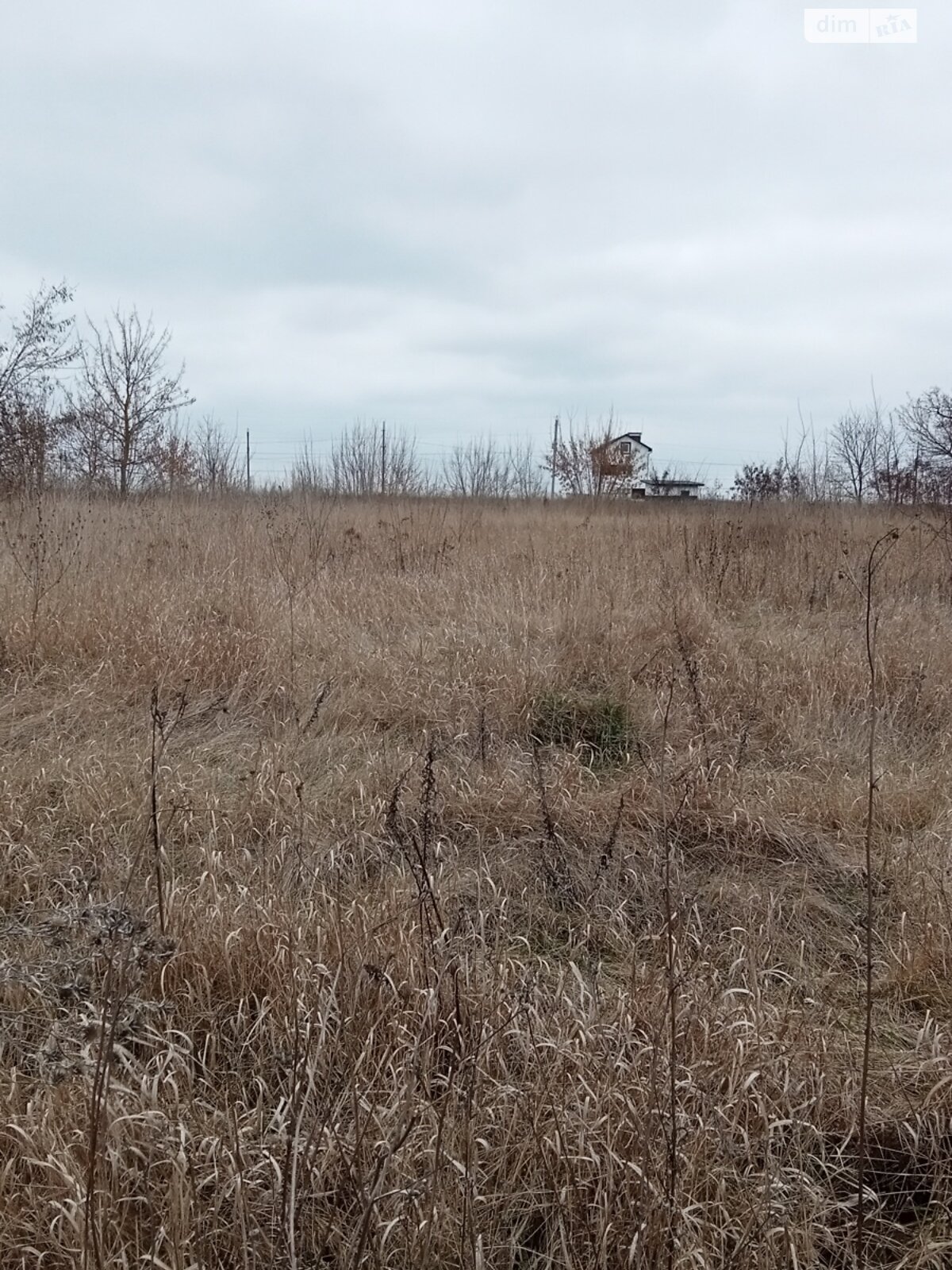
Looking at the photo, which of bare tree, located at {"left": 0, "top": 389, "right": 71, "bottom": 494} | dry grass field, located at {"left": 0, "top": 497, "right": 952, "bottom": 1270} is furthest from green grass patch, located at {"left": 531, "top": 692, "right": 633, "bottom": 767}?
bare tree, located at {"left": 0, "top": 389, "right": 71, "bottom": 494}

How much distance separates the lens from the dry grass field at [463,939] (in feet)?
4.45

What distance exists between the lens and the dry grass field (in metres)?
1.36

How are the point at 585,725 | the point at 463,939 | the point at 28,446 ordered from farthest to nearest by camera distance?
the point at 28,446, the point at 585,725, the point at 463,939

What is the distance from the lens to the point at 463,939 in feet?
6.79

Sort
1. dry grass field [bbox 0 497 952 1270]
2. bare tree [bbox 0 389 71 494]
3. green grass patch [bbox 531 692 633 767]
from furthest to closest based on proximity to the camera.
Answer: bare tree [bbox 0 389 71 494] < green grass patch [bbox 531 692 633 767] < dry grass field [bbox 0 497 952 1270]

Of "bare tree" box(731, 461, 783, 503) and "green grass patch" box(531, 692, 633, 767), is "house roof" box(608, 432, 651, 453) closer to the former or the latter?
"bare tree" box(731, 461, 783, 503)

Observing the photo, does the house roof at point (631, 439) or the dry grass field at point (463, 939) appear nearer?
the dry grass field at point (463, 939)

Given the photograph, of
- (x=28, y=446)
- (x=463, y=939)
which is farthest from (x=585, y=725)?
(x=28, y=446)

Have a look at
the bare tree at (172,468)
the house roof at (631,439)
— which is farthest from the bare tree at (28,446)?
the house roof at (631,439)

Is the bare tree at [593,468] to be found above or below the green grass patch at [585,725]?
above

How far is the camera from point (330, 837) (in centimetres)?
279

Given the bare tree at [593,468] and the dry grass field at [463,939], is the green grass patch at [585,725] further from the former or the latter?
the bare tree at [593,468]

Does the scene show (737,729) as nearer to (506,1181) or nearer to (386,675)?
(386,675)

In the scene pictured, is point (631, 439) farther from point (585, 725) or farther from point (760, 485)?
point (585, 725)
